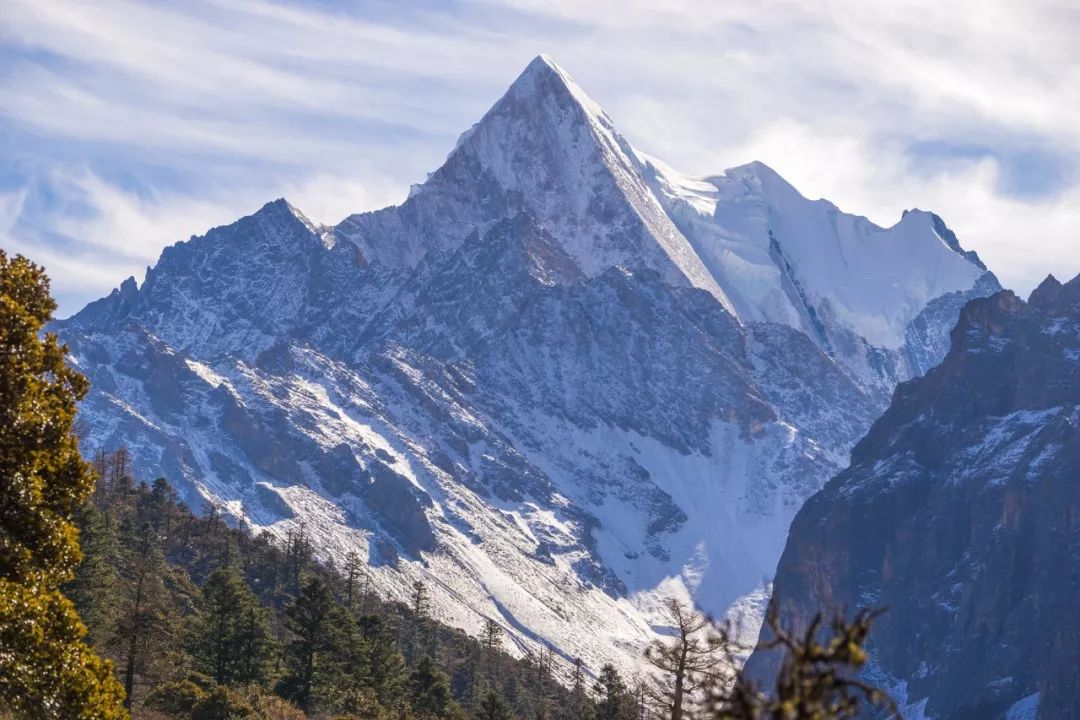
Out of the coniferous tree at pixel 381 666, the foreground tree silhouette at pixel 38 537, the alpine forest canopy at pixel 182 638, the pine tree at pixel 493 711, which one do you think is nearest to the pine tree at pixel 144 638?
the alpine forest canopy at pixel 182 638

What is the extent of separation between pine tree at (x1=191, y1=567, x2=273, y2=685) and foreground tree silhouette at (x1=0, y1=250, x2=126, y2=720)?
57914mm

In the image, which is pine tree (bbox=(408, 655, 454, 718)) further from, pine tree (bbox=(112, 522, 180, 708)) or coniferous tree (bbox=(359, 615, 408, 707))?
pine tree (bbox=(112, 522, 180, 708))

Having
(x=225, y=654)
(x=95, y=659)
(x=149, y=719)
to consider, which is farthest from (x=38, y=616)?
(x=225, y=654)

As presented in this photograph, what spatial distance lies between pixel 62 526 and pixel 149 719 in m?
38.9

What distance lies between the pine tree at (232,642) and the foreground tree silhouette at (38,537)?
5791 centimetres

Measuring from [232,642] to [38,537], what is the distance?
62.2 metres

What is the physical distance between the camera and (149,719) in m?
69.3

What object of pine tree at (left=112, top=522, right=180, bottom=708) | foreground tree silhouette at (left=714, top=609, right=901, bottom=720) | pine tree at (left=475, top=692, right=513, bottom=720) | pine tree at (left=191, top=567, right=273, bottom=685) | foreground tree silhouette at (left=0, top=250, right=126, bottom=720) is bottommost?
foreground tree silhouette at (left=714, top=609, right=901, bottom=720)

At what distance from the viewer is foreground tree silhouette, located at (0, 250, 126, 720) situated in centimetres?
3108

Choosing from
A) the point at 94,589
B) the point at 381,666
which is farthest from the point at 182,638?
the point at 381,666

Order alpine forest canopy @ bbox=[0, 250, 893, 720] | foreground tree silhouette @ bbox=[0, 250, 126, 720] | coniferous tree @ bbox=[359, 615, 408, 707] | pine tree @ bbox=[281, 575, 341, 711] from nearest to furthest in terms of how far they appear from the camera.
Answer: alpine forest canopy @ bbox=[0, 250, 893, 720] → foreground tree silhouette @ bbox=[0, 250, 126, 720] → pine tree @ bbox=[281, 575, 341, 711] → coniferous tree @ bbox=[359, 615, 408, 707]

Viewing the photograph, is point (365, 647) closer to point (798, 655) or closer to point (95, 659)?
point (95, 659)

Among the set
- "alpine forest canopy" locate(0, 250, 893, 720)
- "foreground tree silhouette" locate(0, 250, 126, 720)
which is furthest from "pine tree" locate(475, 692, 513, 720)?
"foreground tree silhouette" locate(0, 250, 126, 720)

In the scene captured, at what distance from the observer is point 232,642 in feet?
306
